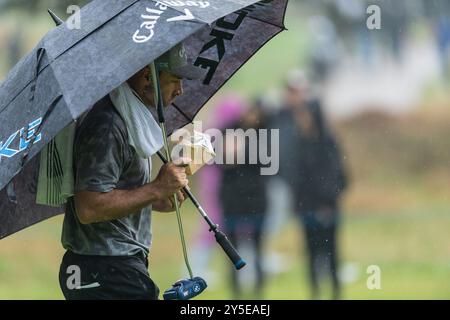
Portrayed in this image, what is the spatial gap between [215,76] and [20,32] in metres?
4.29

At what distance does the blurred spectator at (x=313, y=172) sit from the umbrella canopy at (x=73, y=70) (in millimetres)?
4022

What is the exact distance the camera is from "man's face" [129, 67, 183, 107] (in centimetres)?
498

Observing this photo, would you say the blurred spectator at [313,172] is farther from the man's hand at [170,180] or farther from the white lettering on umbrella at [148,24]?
the white lettering on umbrella at [148,24]

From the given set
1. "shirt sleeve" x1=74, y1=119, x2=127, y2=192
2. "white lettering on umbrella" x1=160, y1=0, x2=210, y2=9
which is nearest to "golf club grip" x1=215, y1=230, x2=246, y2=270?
"shirt sleeve" x1=74, y1=119, x2=127, y2=192

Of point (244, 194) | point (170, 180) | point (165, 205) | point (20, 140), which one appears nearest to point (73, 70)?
point (20, 140)

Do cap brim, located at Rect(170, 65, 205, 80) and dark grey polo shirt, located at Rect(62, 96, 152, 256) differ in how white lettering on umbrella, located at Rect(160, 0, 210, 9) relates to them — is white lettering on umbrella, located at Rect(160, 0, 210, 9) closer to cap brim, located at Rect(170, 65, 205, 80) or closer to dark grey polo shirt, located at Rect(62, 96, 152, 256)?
cap brim, located at Rect(170, 65, 205, 80)

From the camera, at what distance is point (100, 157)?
188 inches

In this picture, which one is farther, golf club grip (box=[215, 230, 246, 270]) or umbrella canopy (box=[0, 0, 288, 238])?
golf club grip (box=[215, 230, 246, 270])

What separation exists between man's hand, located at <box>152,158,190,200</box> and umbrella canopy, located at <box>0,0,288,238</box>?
48 cm

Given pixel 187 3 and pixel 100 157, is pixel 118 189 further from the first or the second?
pixel 187 3

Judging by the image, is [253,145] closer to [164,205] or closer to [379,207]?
[379,207]

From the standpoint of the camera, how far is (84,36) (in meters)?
4.81

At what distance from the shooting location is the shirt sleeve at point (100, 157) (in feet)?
15.6

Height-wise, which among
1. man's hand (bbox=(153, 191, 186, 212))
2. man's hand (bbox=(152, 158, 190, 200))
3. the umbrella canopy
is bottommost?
man's hand (bbox=(153, 191, 186, 212))
